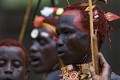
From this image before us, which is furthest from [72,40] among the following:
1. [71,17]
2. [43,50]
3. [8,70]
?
[43,50]

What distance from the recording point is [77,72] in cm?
509

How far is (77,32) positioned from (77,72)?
0.32m

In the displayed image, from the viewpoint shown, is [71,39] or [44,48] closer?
[71,39]

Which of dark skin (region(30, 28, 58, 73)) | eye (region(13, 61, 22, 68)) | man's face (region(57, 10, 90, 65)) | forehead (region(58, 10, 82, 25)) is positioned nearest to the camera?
man's face (region(57, 10, 90, 65))

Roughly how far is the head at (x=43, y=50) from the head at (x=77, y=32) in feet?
8.53

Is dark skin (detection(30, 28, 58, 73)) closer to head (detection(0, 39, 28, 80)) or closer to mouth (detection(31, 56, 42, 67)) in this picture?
mouth (detection(31, 56, 42, 67))

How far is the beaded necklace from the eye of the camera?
5.05 m

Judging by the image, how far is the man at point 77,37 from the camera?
501 centimetres

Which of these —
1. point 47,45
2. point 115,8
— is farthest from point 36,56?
point 115,8

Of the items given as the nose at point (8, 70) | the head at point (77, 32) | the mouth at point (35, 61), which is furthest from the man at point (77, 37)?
the mouth at point (35, 61)

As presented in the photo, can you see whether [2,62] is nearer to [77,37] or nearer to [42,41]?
[77,37]

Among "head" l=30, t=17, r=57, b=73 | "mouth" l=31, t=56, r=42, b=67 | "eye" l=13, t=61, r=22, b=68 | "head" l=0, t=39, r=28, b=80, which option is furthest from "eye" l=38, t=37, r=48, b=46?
"eye" l=13, t=61, r=22, b=68

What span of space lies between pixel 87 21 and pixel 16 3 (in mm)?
5060

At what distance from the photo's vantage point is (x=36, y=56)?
7895 millimetres
